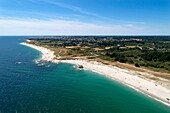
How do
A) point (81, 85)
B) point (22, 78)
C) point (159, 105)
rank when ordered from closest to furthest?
1. point (159, 105)
2. point (81, 85)
3. point (22, 78)

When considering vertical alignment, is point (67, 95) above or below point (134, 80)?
above

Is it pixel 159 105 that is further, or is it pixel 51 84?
pixel 51 84

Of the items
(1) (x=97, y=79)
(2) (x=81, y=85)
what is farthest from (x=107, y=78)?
(2) (x=81, y=85)

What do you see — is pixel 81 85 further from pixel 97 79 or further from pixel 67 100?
pixel 67 100

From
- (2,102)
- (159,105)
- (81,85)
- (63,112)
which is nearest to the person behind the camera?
(63,112)

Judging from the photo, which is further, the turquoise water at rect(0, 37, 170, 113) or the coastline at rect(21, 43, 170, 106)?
the coastline at rect(21, 43, 170, 106)

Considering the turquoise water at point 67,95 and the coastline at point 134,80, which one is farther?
the coastline at point 134,80

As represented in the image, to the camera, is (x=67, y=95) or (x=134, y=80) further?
(x=134, y=80)
